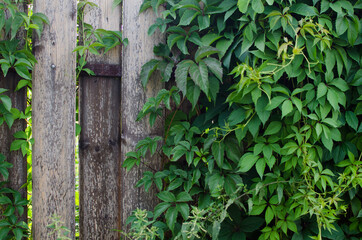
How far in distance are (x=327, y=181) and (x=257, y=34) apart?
78cm

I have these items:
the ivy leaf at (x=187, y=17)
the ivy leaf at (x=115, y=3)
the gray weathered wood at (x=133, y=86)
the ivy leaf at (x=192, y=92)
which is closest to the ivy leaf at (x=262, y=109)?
the ivy leaf at (x=192, y=92)

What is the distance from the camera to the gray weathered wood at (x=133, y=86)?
1995 mm

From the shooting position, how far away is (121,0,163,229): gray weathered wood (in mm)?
1995

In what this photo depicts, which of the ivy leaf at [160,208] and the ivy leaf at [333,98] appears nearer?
the ivy leaf at [333,98]

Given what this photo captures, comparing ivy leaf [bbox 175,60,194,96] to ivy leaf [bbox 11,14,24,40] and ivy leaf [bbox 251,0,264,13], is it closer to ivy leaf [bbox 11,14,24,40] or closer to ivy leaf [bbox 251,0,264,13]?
ivy leaf [bbox 251,0,264,13]

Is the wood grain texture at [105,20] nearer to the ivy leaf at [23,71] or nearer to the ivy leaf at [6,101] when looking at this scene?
the ivy leaf at [23,71]

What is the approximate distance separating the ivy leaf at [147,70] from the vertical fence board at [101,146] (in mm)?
171

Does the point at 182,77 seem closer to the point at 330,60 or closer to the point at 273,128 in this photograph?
the point at 273,128

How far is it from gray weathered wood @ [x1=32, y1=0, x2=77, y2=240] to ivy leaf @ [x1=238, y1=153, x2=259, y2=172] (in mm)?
914

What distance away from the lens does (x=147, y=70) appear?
197 centimetres

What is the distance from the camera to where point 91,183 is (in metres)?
2.02

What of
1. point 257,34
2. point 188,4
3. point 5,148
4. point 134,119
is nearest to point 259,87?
point 257,34

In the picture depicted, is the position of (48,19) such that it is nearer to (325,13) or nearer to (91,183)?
(91,183)

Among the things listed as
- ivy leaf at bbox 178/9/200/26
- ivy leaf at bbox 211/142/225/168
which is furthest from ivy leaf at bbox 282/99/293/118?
ivy leaf at bbox 178/9/200/26
